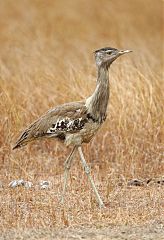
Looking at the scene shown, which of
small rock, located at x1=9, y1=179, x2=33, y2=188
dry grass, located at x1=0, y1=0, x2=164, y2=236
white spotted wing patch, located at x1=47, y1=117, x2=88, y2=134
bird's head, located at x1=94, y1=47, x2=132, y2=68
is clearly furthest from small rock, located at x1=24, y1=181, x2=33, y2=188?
bird's head, located at x1=94, y1=47, x2=132, y2=68

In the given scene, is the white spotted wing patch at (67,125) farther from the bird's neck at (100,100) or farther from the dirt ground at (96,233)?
the dirt ground at (96,233)

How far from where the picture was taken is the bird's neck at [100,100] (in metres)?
7.08

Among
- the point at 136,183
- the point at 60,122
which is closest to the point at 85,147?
the point at 136,183

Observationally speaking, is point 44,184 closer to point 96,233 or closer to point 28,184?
point 28,184

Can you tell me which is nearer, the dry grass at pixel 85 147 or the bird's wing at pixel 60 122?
the dry grass at pixel 85 147

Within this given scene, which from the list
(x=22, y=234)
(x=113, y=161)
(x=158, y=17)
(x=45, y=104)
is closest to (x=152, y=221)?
(x=22, y=234)

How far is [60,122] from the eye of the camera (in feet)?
23.3

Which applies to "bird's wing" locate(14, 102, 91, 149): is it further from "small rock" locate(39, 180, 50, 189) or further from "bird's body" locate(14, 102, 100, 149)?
"small rock" locate(39, 180, 50, 189)

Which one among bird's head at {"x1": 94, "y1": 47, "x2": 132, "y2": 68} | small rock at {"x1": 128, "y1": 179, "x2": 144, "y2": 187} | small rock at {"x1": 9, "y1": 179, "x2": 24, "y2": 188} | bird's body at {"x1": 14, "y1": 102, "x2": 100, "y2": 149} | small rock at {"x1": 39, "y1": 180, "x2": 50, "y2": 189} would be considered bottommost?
small rock at {"x1": 128, "y1": 179, "x2": 144, "y2": 187}

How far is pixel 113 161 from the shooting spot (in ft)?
28.2

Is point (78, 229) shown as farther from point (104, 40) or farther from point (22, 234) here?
point (104, 40)

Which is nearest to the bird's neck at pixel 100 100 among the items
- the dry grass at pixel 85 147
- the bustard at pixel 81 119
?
the bustard at pixel 81 119

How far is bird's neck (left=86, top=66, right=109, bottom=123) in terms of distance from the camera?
7.08 meters

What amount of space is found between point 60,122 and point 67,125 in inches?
2.7
